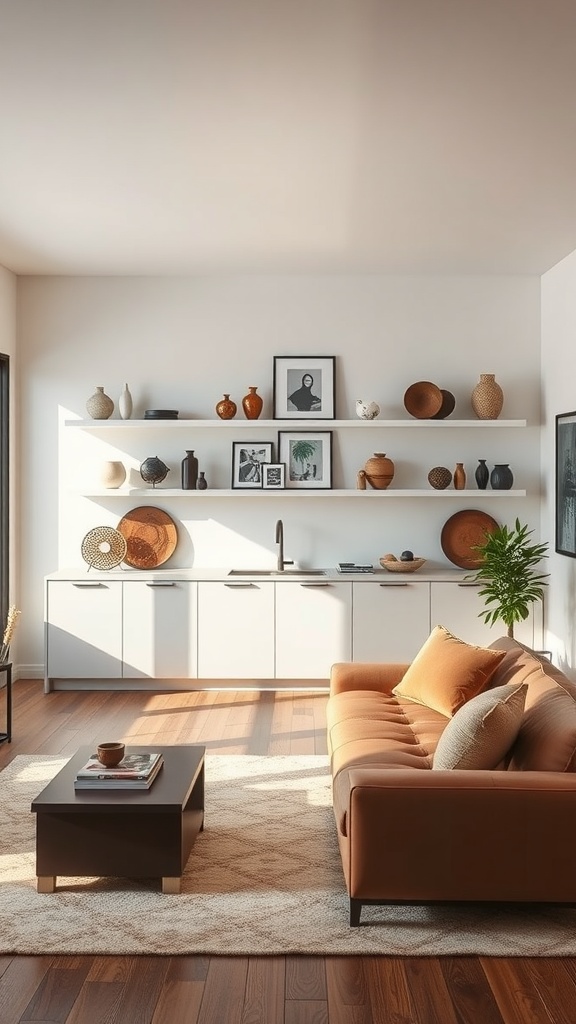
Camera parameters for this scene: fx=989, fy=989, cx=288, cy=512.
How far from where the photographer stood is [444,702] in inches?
165

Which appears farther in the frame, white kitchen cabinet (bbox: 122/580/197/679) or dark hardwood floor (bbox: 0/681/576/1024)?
white kitchen cabinet (bbox: 122/580/197/679)

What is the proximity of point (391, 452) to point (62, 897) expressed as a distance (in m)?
4.34

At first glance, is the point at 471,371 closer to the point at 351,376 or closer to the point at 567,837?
the point at 351,376

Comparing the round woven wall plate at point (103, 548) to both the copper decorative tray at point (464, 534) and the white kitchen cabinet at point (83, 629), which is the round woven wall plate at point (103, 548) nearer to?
the white kitchen cabinet at point (83, 629)

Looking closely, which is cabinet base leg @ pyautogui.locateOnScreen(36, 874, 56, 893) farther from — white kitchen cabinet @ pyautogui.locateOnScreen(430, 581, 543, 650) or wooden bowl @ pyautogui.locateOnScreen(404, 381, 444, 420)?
wooden bowl @ pyautogui.locateOnScreen(404, 381, 444, 420)

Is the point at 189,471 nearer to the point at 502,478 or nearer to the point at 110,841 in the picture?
the point at 502,478

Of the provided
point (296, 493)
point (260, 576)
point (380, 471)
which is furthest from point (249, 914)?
point (380, 471)

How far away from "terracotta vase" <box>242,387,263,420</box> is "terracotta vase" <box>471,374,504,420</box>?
1.51 m

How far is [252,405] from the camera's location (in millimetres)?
6848

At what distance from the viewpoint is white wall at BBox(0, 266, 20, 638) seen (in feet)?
22.1

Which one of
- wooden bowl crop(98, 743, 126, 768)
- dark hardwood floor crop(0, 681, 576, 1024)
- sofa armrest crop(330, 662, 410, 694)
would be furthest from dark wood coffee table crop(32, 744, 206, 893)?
sofa armrest crop(330, 662, 410, 694)

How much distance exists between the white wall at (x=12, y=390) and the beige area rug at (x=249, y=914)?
3147 mm

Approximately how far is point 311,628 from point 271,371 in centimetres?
184

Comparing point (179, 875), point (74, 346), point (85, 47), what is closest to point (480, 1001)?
point (179, 875)
